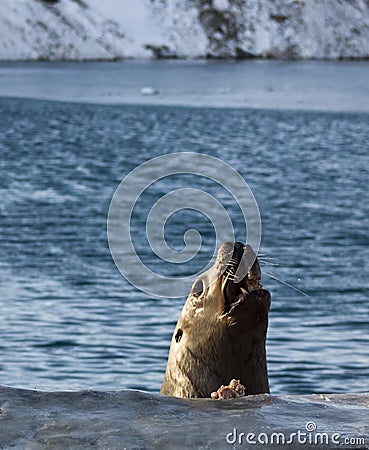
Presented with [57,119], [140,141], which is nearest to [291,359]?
[140,141]

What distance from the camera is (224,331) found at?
675 cm

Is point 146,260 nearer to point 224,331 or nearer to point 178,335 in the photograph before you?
point 178,335

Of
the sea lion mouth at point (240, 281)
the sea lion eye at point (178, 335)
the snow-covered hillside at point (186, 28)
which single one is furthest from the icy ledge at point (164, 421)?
the snow-covered hillside at point (186, 28)

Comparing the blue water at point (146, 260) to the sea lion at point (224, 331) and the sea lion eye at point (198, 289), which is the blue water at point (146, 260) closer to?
the sea lion at point (224, 331)

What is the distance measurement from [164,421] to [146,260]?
1629cm

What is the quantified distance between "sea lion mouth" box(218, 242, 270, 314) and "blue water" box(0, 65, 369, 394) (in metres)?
4.53

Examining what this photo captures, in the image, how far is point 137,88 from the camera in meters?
87.7

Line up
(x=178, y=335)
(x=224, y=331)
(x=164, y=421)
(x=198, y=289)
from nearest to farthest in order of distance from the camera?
1. (x=164, y=421)
2. (x=224, y=331)
3. (x=198, y=289)
4. (x=178, y=335)

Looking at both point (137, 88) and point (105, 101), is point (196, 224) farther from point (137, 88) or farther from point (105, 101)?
point (137, 88)

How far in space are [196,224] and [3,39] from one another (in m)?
131

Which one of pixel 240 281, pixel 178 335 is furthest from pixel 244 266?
pixel 178 335

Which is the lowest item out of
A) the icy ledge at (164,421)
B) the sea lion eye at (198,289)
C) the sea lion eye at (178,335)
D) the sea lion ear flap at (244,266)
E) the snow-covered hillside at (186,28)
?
the icy ledge at (164,421)

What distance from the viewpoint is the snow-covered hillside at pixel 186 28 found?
15712 centimetres

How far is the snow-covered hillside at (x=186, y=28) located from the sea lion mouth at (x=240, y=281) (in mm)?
150058
